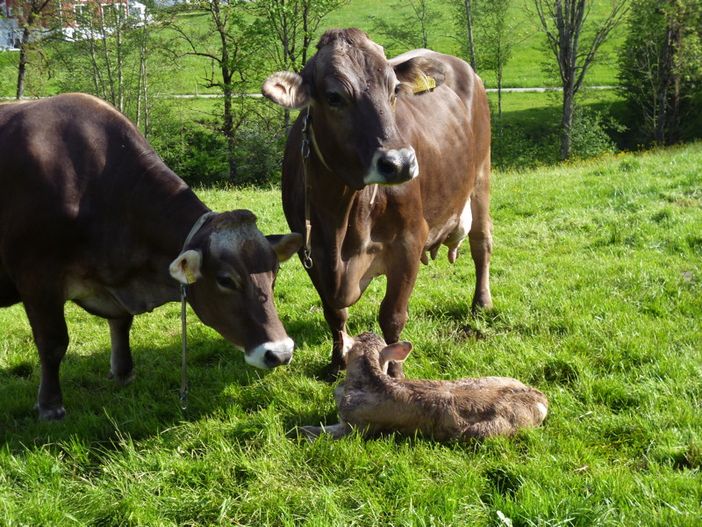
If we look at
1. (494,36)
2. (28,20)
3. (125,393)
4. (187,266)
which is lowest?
(125,393)

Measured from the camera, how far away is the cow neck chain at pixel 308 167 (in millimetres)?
4535

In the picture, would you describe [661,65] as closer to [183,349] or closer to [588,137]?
[588,137]

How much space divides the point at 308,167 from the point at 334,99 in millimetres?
699

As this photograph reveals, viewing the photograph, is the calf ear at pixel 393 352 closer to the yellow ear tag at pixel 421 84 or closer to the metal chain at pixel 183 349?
the metal chain at pixel 183 349

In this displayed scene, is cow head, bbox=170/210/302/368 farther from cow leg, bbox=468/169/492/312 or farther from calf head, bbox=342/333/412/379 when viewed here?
cow leg, bbox=468/169/492/312

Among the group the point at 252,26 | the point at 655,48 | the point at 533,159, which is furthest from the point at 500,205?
the point at 655,48

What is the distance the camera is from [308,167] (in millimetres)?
4734

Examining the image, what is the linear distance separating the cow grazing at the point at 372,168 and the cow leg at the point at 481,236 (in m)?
0.03

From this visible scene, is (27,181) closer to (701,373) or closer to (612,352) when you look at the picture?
(612,352)

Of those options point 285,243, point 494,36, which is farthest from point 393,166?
point 494,36

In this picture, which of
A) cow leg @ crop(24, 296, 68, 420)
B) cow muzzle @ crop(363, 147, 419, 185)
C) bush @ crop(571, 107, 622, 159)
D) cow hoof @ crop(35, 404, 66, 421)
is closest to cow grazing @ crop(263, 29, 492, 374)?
cow muzzle @ crop(363, 147, 419, 185)

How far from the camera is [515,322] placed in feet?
19.7

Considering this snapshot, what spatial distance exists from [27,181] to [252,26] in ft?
96.8

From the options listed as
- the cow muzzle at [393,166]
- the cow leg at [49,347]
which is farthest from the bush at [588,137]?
the cow leg at [49,347]
